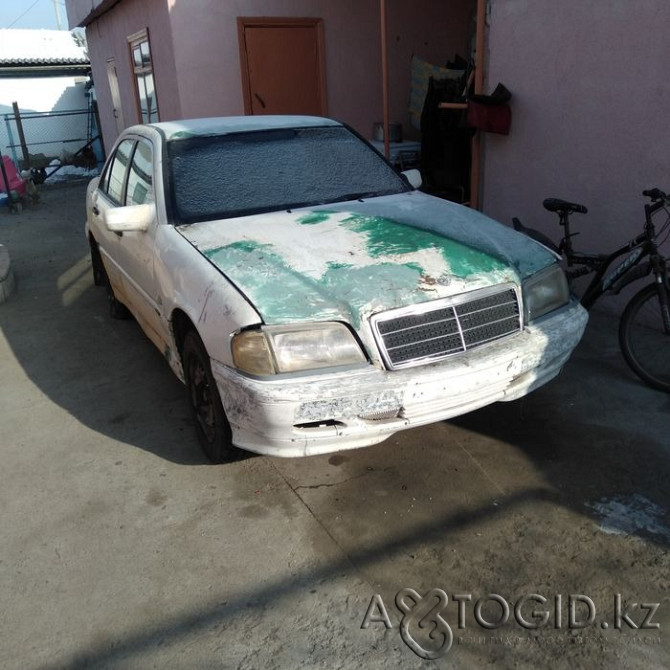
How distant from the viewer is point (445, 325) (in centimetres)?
283

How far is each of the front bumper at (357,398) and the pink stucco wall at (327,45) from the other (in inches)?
270

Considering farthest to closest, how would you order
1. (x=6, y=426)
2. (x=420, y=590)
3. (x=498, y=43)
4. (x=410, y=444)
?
(x=498, y=43) → (x=6, y=426) → (x=410, y=444) → (x=420, y=590)

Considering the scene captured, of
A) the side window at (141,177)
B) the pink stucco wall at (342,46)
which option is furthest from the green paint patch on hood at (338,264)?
the pink stucco wall at (342,46)

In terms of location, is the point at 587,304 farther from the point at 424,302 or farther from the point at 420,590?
the point at 420,590

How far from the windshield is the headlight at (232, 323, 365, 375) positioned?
1.18 m

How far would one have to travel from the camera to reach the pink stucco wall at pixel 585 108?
451 centimetres

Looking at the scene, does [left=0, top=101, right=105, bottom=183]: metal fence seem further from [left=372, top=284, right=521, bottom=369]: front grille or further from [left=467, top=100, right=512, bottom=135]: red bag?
[left=372, top=284, right=521, bottom=369]: front grille

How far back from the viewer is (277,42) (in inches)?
348

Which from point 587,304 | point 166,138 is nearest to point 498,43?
point 587,304

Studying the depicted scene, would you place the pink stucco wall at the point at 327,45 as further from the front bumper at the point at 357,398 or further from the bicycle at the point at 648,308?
the front bumper at the point at 357,398

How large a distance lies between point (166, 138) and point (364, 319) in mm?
2085

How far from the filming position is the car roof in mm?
4074

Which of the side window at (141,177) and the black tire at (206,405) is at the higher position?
the side window at (141,177)

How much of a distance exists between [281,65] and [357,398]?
Result: 7502 mm
